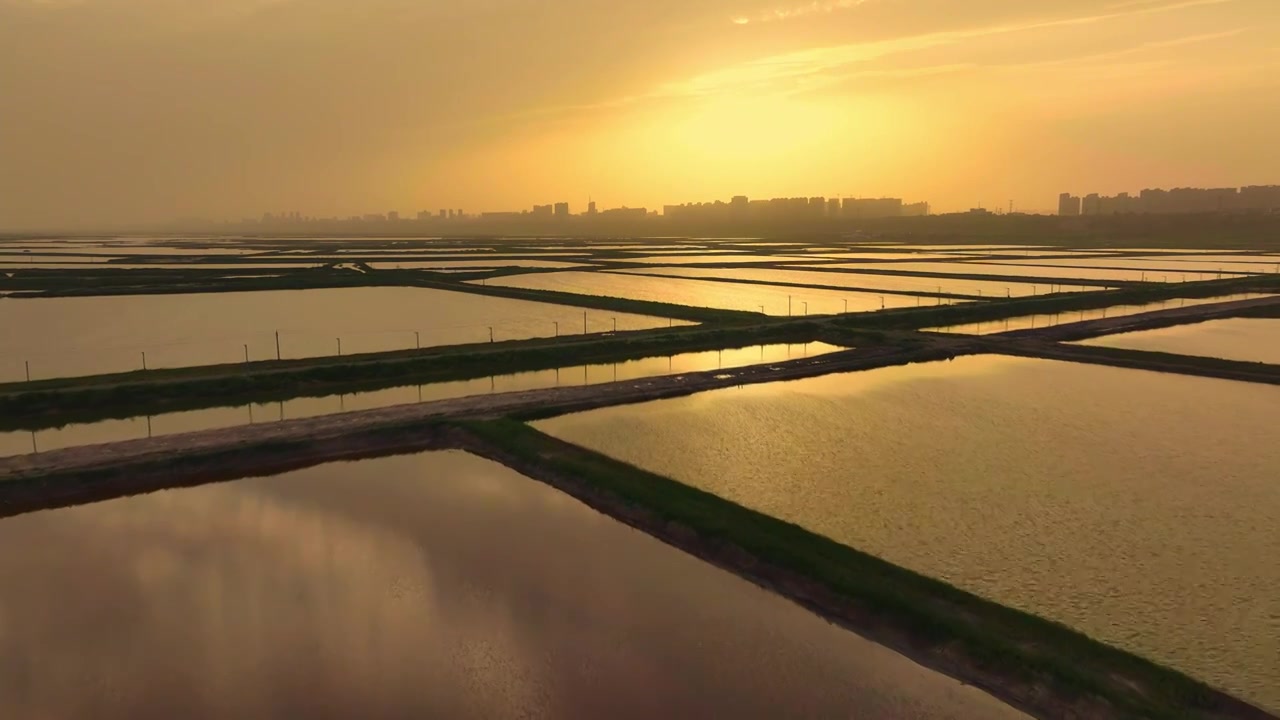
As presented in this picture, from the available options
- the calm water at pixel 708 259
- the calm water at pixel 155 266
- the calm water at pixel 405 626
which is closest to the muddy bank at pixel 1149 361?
the calm water at pixel 405 626

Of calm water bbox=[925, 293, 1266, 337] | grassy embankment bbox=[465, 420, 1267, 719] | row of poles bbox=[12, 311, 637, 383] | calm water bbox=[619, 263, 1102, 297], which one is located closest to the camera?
grassy embankment bbox=[465, 420, 1267, 719]

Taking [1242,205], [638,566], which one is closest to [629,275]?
[638,566]

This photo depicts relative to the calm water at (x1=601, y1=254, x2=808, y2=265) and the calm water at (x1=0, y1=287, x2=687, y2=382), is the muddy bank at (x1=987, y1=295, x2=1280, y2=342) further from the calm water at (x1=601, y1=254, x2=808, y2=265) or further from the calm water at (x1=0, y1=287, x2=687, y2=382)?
the calm water at (x1=601, y1=254, x2=808, y2=265)

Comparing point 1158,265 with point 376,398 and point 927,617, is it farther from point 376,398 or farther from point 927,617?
point 927,617

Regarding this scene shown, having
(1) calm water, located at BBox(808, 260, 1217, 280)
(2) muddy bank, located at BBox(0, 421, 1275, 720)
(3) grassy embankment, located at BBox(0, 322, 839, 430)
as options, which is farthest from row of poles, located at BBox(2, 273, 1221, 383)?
(2) muddy bank, located at BBox(0, 421, 1275, 720)

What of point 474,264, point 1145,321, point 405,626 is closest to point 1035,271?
point 1145,321

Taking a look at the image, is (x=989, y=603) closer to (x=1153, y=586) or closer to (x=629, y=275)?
(x=1153, y=586)
